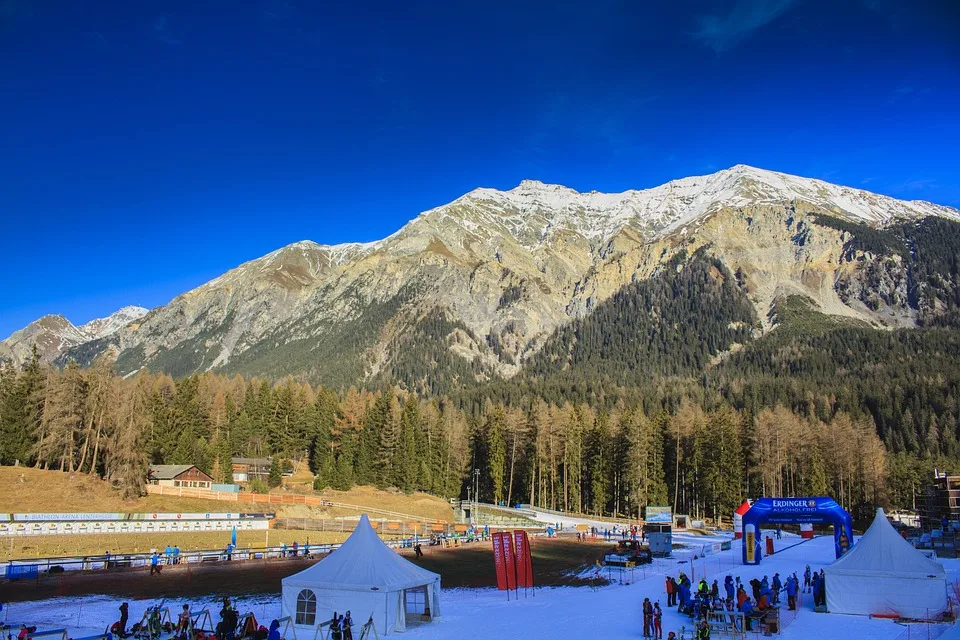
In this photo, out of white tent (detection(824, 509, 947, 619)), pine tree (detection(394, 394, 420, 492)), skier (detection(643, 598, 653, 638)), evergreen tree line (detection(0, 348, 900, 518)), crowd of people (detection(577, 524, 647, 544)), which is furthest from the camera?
pine tree (detection(394, 394, 420, 492))

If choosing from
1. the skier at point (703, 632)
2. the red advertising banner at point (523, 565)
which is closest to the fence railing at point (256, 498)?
the red advertising banner at point (523, 565)

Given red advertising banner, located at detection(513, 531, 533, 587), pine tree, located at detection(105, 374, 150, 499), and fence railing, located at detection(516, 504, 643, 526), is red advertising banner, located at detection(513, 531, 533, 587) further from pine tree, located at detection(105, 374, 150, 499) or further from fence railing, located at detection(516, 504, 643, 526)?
fence railing, located at detection(516, 504, 643, 526)

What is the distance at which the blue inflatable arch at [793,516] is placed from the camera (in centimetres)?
4128

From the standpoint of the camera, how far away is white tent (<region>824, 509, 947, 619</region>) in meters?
25.9

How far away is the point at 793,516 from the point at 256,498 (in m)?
53.0

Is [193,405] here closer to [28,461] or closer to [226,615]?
[28,461]

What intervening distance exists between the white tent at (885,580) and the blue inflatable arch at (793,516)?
14330 mm

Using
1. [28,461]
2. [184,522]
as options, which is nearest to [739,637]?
[184,522]

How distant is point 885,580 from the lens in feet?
87.9

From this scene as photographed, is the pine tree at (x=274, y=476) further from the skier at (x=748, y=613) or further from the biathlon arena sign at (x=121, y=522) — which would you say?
the skier at (x=748, y=613)

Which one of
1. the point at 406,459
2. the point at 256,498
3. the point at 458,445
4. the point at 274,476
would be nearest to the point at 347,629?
the point at 256,498

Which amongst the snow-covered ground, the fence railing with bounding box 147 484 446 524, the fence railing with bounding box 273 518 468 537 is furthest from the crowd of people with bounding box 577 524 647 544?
the snow-covered ground

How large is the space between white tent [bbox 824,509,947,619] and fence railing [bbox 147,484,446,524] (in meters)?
49.6

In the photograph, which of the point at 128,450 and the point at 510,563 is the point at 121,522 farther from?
the point at 510,563
